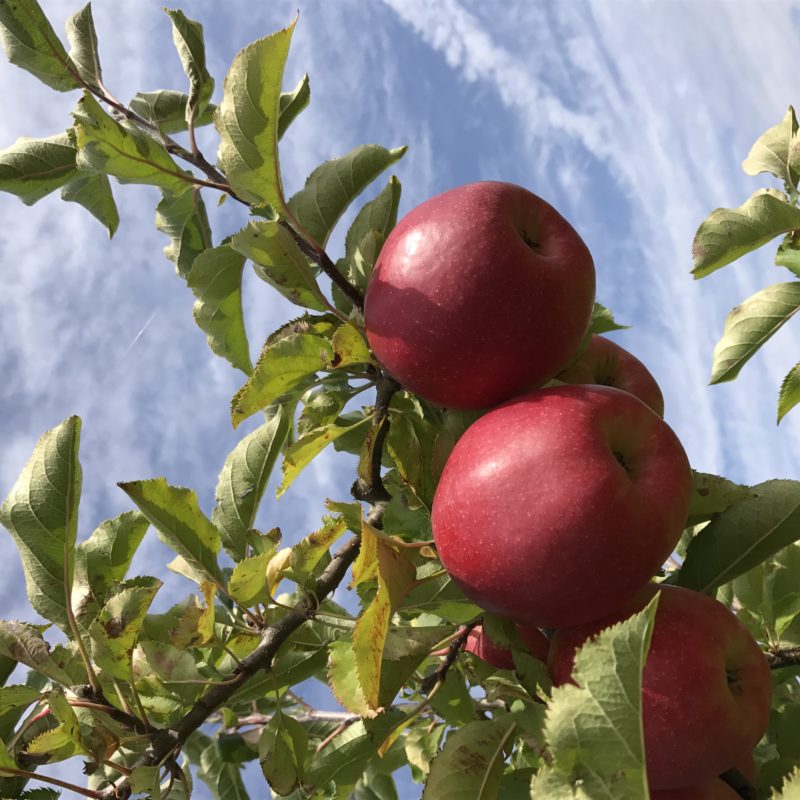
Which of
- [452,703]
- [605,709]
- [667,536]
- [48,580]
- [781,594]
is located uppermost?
[48,580]

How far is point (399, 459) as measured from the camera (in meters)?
1.45

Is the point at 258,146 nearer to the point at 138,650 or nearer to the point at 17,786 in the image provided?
the point at 138,650

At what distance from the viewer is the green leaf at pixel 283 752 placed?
1433mm

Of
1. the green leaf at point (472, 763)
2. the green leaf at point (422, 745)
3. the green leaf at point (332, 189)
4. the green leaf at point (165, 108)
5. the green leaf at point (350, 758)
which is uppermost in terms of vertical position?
the green leaf at point (165, 108)

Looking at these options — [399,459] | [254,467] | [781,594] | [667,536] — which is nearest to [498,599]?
[667,536]

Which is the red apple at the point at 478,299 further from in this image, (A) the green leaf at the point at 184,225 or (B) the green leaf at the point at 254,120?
(A) the green leaf at the point at 184,225

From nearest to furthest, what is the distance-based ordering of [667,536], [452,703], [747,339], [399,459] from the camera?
[667,536] < [399,459] < [452,703] < [747,339]

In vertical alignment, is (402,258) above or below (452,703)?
above

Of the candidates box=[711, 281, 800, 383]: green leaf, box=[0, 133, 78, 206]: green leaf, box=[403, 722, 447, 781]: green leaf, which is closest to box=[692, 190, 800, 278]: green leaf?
box=[711, 281, 800, 383]: green leaf

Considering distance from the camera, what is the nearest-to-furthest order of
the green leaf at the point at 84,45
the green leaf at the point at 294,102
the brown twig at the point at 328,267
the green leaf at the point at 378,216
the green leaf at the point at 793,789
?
the green leaf at the point at 793,789 < the brown twig at the point at 328,267 < the green leaf at the point at 378,216 < the green leaf at the point at 294,102 < the green leaf at the point at 84,45

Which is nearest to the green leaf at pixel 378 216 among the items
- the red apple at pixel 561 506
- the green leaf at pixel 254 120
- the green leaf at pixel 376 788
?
the green leaf at pixel 254 120

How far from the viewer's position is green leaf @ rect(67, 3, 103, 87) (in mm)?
1996

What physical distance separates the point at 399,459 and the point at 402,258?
0.36 metres

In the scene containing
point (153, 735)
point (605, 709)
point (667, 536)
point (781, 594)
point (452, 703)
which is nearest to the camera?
point (605, 709)
